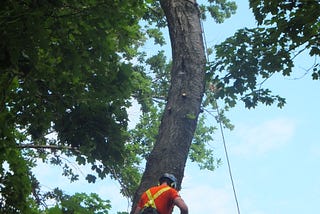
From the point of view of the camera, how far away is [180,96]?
19.1 ft

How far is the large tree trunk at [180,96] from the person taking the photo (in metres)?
5.24

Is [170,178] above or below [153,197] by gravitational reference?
above

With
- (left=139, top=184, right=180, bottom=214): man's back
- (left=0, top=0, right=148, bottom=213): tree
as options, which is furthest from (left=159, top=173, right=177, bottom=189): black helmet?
(left=0, top=0, right=148, bottom=213): tree

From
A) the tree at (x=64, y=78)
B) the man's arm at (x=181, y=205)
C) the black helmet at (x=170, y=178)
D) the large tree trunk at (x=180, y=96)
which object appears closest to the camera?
the tree at (x=64, y=78)

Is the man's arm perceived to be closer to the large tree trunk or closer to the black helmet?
the black helmet

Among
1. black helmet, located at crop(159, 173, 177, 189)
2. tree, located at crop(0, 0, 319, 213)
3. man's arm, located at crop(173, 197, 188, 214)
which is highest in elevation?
tree, located at crop(0, 0, 319, 213)

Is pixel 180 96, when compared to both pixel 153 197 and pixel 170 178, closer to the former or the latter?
pixel 170 178

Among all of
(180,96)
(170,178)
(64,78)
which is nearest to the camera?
(64,78)

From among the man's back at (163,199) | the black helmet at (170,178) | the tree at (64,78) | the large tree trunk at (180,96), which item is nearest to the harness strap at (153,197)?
the man's back at (163,199)

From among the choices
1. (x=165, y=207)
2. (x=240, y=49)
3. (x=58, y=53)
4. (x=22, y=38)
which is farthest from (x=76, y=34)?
(x=240, y=49)

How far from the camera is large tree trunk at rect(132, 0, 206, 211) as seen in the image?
17.2 ft

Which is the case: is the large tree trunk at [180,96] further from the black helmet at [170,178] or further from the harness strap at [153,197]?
the harness strap at [153,197]

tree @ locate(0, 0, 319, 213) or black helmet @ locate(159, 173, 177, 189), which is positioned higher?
tree @ locate(0, 0, 319, 213)

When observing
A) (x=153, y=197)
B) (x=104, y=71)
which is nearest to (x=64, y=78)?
(x=104, y=71)
